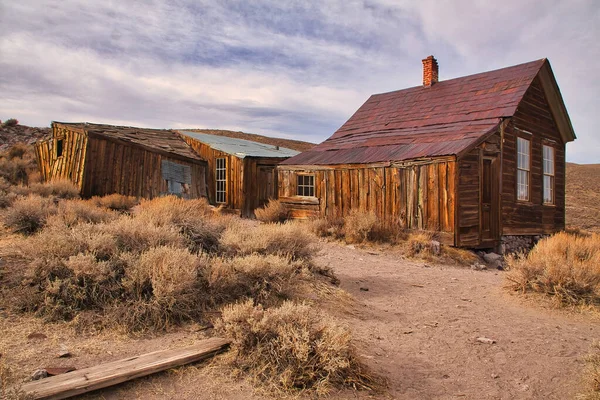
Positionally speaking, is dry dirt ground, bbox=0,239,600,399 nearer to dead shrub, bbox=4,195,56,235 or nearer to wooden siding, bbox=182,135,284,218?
dead shrub, bbox=4,195,56,235

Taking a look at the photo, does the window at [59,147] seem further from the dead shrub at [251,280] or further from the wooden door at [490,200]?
the wooden door at [490,200]

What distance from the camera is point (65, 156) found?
14633mm

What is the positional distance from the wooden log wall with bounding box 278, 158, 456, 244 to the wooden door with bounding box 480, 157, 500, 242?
139 cm

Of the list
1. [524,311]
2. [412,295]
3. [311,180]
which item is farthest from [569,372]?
[311,180]

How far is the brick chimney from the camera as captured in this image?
638 inches

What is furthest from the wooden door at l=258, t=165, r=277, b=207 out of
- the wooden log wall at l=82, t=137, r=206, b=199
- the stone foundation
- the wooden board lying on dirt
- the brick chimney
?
the wooden board lying on dirt

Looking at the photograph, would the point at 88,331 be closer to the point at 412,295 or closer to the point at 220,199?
the point at 412,295

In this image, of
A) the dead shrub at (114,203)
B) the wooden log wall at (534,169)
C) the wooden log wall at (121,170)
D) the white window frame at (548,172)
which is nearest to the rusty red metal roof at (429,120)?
the wooden log wall at (534,169)

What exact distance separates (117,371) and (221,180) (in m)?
15.2

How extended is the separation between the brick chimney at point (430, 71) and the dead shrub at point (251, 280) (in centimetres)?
1299

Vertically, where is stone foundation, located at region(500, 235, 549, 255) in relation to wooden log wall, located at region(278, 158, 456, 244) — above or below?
below

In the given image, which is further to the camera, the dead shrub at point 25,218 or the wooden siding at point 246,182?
the wooden siding at point 246,182

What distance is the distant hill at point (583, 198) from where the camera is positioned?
2373 cm

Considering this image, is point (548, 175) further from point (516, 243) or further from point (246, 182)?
point (246, 182)
